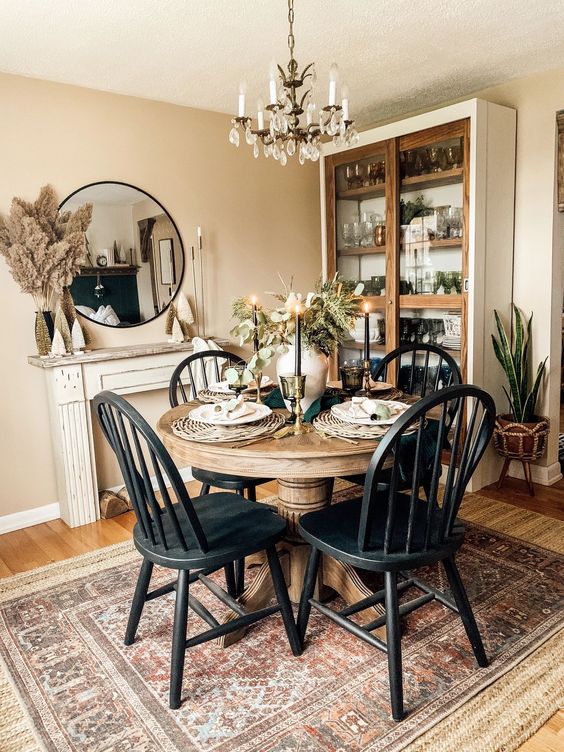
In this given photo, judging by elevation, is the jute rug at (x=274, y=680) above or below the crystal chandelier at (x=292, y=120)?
below

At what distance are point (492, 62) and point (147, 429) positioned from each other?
2.74m

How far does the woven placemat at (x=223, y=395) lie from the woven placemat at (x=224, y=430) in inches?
12.2

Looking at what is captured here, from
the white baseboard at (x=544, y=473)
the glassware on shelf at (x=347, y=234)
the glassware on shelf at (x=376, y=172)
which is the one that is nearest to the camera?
the white baseboard at (x=544, y=473)

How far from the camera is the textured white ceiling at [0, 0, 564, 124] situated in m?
2.39

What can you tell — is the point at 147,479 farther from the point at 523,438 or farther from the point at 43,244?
the point at 523,438

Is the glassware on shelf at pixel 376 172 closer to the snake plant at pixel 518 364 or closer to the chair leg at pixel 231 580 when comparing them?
the snake plant at pixel 518 364

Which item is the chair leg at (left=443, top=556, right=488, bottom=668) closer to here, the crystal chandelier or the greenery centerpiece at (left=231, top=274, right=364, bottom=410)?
the greenery centerpiece at (left=231, top=274, right=364, bottom=410)

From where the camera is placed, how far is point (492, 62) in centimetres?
309

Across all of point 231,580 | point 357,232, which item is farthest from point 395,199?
point 231,580

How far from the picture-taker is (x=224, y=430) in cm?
200

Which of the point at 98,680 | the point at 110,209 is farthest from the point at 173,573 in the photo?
the point at 110,209

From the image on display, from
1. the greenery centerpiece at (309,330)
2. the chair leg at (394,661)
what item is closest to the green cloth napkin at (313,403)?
the greenery centerpiece at (309,330)

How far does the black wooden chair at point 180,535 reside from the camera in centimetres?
172

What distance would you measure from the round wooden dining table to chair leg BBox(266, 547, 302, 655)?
8.7 inches
